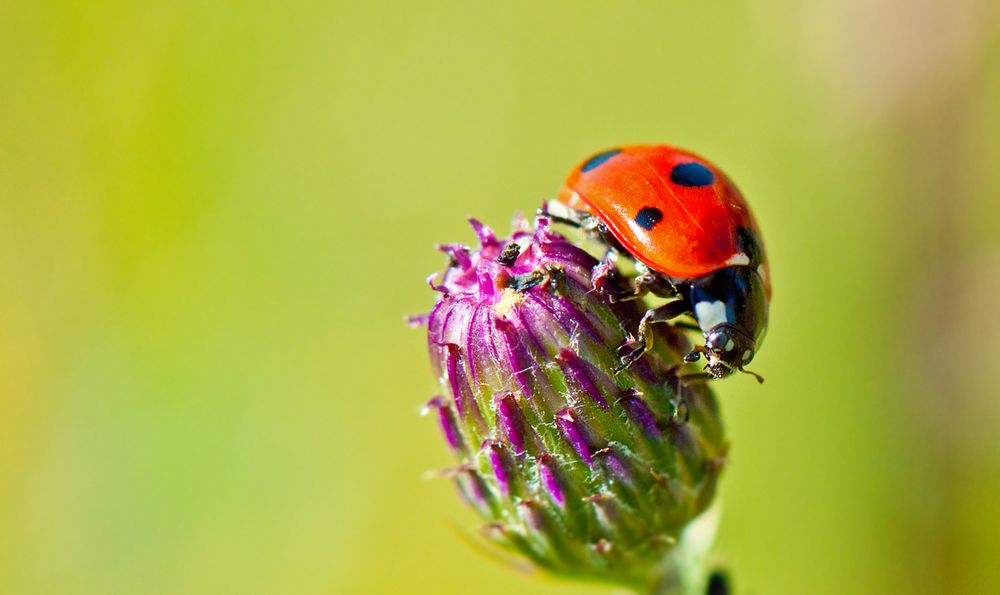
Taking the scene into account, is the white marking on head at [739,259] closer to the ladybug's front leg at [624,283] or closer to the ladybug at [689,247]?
the ladybug at [689,247]

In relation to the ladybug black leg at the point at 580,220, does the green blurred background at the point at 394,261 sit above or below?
above

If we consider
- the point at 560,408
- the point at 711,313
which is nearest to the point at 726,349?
the point at 711,313

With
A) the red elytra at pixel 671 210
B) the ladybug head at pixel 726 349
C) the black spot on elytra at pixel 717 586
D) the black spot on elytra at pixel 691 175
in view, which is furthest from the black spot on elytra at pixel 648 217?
the black spot on elytra at pixel 717 586

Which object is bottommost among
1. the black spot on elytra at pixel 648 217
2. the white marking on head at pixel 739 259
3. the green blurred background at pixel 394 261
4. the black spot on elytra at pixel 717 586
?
the black spot on elytra at pixel 717 586

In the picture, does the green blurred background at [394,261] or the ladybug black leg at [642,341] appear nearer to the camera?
the ladybug black leg at [642,341]

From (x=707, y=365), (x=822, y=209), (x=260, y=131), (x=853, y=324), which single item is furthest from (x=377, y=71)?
(x=707, y=365)

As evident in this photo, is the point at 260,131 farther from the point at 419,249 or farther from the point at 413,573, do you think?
the point at 413,573

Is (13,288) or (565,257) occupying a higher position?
(13,288)

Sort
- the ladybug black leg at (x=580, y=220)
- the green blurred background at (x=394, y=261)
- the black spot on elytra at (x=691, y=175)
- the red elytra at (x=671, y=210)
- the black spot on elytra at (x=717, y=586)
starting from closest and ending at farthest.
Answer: the red elytra at (x=671, y=210), the black spot on elytra at (x=691, y=175), the ladybug black leg at (x=580, y=220), the black spot on elytra at (x=717, y=586), the green blurred background at (x=394, y=261)

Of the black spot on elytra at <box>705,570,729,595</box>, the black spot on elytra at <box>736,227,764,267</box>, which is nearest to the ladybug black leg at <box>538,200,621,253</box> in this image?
the black spot on elytra at <box>736,227,764,267</box>
